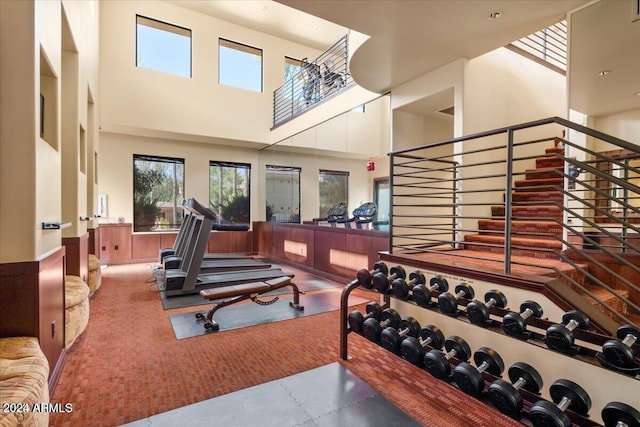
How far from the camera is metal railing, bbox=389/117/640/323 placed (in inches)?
75.0

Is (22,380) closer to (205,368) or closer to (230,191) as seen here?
(205,368)

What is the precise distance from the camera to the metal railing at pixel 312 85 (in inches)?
269

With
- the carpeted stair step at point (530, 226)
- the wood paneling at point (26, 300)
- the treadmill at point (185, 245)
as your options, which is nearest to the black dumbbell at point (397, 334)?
the carpeted stair step at point (530, 226)

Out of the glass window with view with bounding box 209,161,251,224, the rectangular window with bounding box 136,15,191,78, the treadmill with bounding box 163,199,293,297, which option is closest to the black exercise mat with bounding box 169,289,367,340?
the treadmill with bounding box 163,199,293,297

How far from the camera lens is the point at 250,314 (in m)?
4.01

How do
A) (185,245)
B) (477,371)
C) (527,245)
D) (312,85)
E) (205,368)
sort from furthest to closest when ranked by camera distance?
(312,85), (185,245), (527,245), (205,368), (477,371)

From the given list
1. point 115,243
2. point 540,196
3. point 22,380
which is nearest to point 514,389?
point 22,380

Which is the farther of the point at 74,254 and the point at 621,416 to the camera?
the point at 74,254

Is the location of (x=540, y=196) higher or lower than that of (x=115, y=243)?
higher

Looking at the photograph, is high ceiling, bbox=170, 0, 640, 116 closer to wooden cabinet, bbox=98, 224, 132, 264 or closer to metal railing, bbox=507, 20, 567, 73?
metal railing, bbox=507, 20, 567, 73

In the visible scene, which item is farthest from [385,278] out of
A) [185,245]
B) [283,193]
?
[283,193]

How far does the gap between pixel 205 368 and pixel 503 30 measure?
449 cm

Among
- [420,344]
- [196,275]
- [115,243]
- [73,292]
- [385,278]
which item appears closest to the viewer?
[420,344]

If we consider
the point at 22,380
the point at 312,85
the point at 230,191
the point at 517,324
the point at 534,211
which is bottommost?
the point at 22,380
